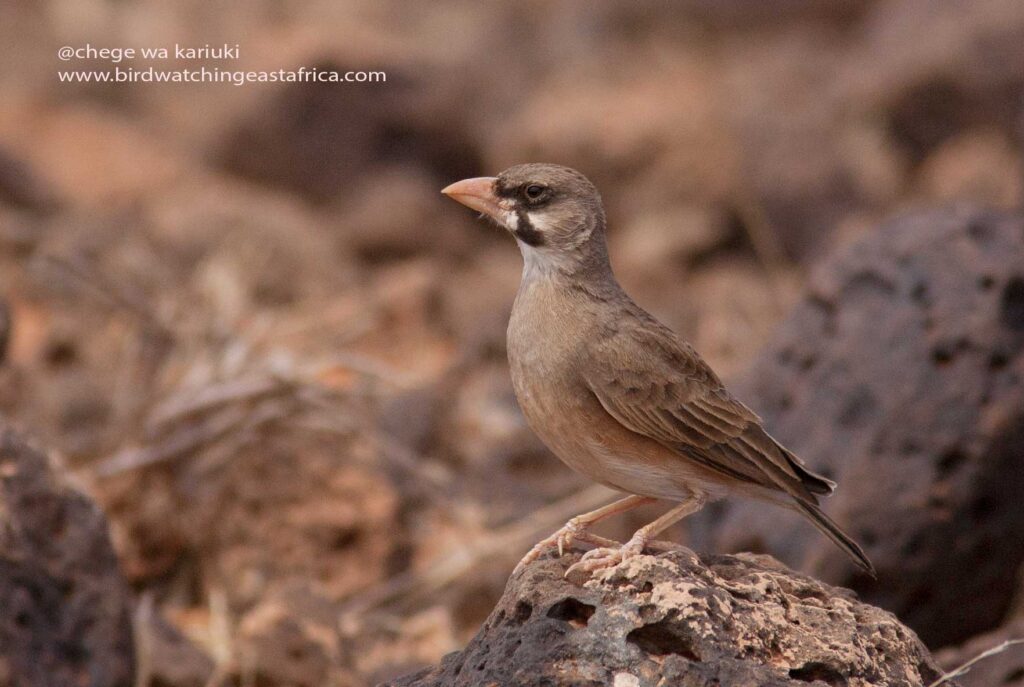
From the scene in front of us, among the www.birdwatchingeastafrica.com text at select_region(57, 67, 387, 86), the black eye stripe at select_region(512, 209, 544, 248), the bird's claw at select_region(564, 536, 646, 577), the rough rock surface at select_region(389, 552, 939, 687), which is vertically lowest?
the rough rock surface at select_region(389, 552, 939, 687)

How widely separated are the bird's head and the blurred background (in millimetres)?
2185

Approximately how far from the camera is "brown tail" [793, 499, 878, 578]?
5418 millimetres

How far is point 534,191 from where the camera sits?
19.2 ft

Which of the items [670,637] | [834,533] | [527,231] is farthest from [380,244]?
[670,637]

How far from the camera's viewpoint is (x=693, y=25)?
19109 millimetres

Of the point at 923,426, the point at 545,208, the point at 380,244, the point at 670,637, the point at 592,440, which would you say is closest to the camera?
the point at 670,637

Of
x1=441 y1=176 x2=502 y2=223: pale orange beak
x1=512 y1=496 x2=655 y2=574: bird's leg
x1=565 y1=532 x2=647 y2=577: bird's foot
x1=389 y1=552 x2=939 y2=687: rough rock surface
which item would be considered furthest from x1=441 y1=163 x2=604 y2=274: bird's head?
x1=389 y1=552 x2=939 y2=687: rough rock surface

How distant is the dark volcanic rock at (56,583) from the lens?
18.6 ft

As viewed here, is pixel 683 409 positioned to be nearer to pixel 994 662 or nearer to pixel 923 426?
pixel 994 662

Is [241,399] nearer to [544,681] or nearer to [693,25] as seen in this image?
[544,681]

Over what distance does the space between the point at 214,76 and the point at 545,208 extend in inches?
505

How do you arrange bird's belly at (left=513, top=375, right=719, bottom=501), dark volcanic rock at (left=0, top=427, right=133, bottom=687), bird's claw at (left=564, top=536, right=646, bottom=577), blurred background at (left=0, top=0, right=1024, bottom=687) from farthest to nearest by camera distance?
blurred background at (left=0, top=0, right=1024, bottom=687) → dark volcanic rock at (left=0, top=427, right=133, bottom=687) → bird's belly at (left=513, top=375, right=719, bottom=501) → bird's claw at (left=564, top=536, right=646, bottom=577)

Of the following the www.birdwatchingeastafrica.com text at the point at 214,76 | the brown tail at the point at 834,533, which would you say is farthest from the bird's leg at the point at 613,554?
the www.birdwatchingeastafrica.com text at the point at 214,76

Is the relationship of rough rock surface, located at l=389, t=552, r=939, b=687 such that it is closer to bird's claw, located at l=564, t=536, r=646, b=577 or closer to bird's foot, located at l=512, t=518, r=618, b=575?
bird's claw, located at l=564, t=536, r=646, b=577
